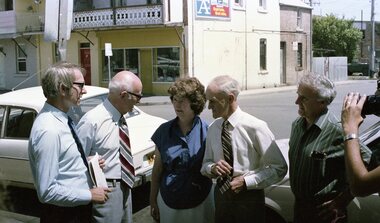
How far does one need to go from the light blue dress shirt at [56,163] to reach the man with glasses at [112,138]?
442 millimetres

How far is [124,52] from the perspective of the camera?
26953mm

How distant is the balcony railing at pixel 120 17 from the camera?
24172 mm

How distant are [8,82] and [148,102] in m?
14.4

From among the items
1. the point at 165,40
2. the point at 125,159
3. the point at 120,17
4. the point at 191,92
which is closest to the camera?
the point at 191,92

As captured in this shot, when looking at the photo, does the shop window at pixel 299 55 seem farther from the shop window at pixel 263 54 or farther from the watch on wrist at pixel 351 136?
the watch on wrist at pixel 351 136

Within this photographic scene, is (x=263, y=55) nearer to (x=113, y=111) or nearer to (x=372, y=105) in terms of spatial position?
(x=113, y=111)

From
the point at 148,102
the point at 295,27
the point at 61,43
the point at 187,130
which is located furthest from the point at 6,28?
the point at 187,130

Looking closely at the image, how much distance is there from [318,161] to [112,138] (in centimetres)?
146

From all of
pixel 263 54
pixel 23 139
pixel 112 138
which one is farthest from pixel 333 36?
pixel 112 138

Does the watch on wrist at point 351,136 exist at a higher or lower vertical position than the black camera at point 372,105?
lower

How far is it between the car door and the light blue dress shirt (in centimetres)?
368

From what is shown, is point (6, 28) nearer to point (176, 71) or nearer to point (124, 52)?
Result: point (124, 52)

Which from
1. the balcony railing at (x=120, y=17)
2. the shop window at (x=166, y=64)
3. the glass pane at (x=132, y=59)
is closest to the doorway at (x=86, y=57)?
the balcony railing at (x=120, y=17)

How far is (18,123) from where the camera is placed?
677 cm
